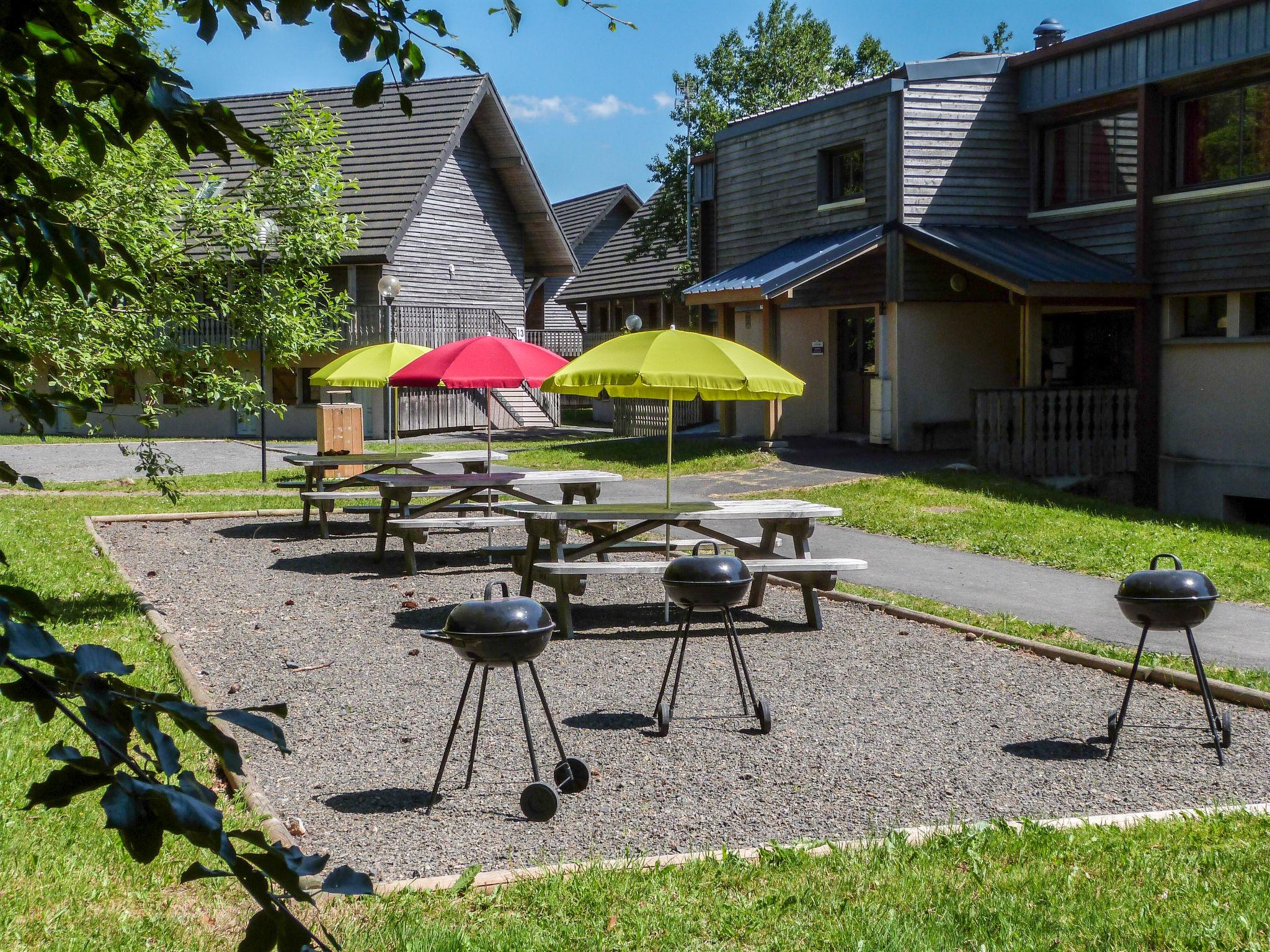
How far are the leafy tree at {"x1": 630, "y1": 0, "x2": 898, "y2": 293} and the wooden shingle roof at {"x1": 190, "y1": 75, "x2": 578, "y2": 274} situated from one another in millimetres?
4099

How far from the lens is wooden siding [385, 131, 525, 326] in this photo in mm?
37219

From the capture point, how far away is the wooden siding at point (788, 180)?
23859 mm

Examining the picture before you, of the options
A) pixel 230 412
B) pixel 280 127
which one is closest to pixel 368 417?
pixel 230 412

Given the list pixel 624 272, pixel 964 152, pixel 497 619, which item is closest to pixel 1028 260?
pixel 964 152

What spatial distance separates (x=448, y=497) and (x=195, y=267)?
5.61m

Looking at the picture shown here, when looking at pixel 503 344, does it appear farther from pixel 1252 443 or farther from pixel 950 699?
pixel 1252 443

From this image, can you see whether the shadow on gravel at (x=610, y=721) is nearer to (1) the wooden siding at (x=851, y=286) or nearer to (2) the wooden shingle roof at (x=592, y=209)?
(1) the wooden siding at (x=851, y=286)

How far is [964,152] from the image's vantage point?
23.4m

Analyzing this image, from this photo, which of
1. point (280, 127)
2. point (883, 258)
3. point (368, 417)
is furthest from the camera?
point (368, 417)

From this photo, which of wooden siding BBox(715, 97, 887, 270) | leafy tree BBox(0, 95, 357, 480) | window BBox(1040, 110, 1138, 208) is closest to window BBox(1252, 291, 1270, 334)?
window BBox(1040, 110, 1138, 208)

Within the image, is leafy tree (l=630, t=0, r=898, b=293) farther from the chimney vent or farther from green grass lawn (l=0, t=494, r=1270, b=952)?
green grass lawn (l=0, t=494, r=1270, b=952)

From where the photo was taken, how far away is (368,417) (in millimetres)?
33438

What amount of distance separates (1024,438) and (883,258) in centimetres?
531

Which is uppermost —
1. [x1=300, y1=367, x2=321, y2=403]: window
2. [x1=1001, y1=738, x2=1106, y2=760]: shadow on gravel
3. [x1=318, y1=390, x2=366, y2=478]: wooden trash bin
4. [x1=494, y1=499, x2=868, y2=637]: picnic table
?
[x1=300, y1=367, x2=321, y2=403]: window
